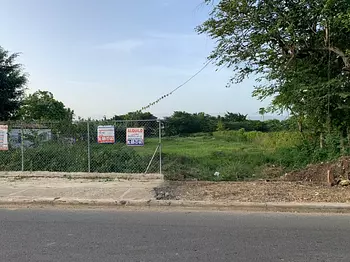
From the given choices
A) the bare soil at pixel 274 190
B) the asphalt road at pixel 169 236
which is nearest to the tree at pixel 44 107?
the bare soil at pixel 274 190

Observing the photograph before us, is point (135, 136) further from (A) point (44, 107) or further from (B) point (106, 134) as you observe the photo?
(A) point (44, 107)

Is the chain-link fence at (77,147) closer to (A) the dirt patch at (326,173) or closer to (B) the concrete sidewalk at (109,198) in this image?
(B) the concrete sidewalk at (109,198)

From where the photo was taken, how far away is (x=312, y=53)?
13.6 m

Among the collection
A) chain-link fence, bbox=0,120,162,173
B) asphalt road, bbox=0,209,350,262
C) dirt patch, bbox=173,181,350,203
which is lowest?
asphalt road, bbox=0,209,350,262

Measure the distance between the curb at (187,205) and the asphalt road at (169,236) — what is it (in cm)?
50

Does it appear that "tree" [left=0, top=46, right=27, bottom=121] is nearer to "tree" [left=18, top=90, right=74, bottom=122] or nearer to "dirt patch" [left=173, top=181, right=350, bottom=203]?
"dirt patch" [left=173, top=181, right=350, bottom=203]

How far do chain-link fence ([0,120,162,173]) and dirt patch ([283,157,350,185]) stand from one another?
4.67 metres

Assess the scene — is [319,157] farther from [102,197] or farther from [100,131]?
[102,197]

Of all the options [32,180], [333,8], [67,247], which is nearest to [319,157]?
[333,8]

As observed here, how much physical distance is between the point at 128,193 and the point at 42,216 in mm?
2378

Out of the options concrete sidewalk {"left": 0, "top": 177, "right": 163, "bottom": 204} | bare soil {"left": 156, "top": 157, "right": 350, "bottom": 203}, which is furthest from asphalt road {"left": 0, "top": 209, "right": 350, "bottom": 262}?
bare soil {"left": 156, "top": 157, "right": 350, "bottom": 203}

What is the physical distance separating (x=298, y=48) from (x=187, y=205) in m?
8.13

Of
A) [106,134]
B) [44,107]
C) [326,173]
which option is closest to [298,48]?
[326,173]

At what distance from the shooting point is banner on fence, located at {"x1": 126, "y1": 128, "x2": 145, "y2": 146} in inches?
444
